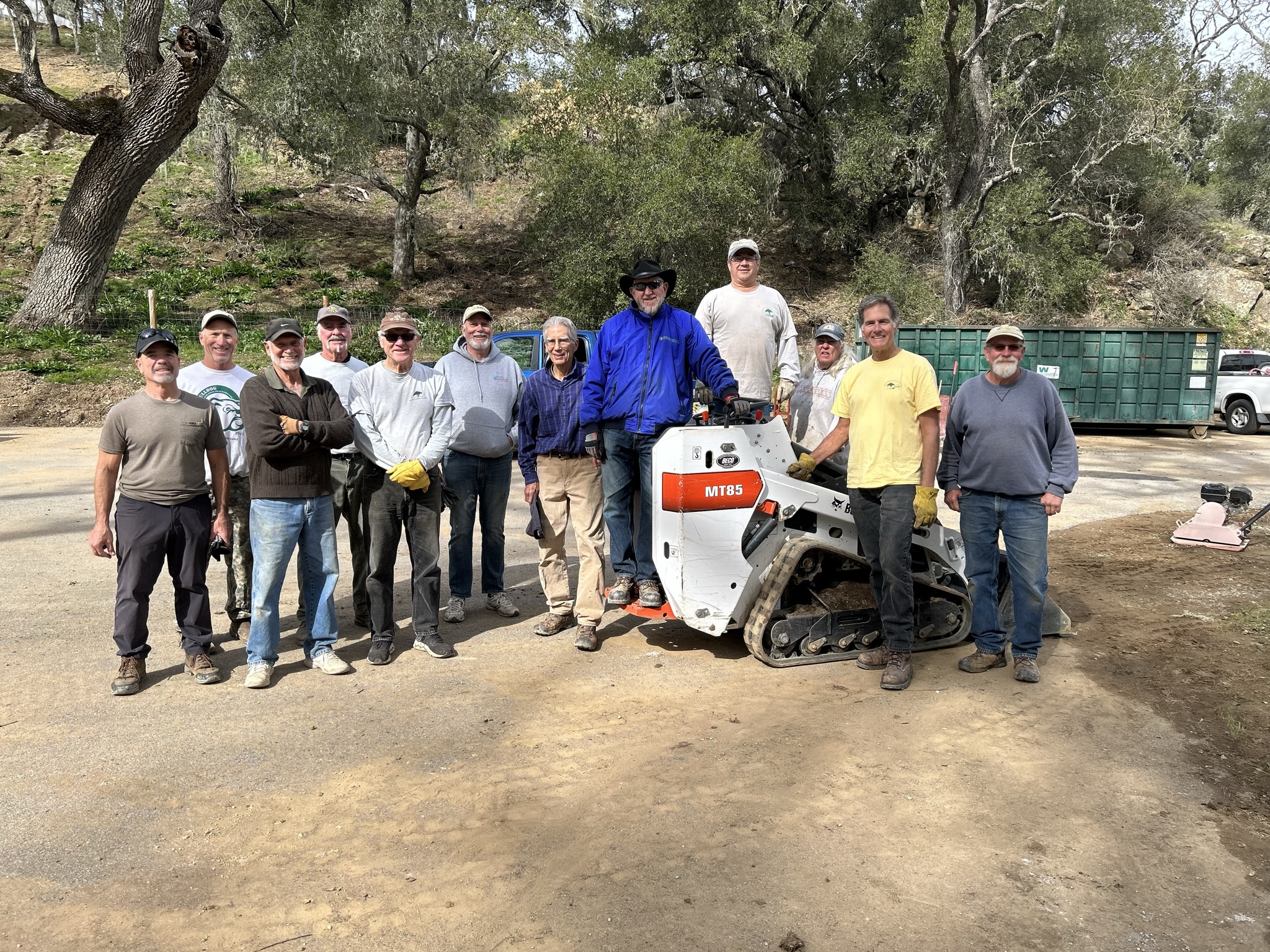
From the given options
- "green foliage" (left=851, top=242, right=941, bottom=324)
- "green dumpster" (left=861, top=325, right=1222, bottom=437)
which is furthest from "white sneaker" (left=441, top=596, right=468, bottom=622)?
"green foliage" (left=851, top=242, right=941, bottom=324)

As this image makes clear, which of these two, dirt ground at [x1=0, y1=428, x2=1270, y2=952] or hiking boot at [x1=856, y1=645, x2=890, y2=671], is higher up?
hiking boot at [x1=856, y1=645, x2=890, y2=671]

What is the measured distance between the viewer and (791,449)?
568cm

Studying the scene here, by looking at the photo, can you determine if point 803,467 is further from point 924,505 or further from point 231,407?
point 231,407

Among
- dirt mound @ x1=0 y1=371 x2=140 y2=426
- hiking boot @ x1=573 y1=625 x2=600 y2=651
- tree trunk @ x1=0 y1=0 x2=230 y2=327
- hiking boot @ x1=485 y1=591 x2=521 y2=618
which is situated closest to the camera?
hiking boot @ x1=573 y1=625 x2=600 y2=651

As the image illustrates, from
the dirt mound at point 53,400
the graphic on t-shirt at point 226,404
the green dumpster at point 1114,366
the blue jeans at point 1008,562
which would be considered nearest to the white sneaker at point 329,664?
the graphic on t-shirt at point 226,404

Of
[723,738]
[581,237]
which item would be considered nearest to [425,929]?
[723,738]

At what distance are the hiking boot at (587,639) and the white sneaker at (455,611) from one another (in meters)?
0.99

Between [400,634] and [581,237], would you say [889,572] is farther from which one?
[581,237]

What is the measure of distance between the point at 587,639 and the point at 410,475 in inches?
56.8

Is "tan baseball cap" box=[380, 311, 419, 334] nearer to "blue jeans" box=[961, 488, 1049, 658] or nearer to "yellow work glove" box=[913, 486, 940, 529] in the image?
"yellow work glove" box=[913, 486, 940, 529]

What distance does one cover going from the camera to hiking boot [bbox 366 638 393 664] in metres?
5.60

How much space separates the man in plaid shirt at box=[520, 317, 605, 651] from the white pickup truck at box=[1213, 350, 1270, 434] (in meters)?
17.8

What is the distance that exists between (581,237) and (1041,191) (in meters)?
12.9

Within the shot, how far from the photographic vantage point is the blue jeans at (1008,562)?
5246mm
